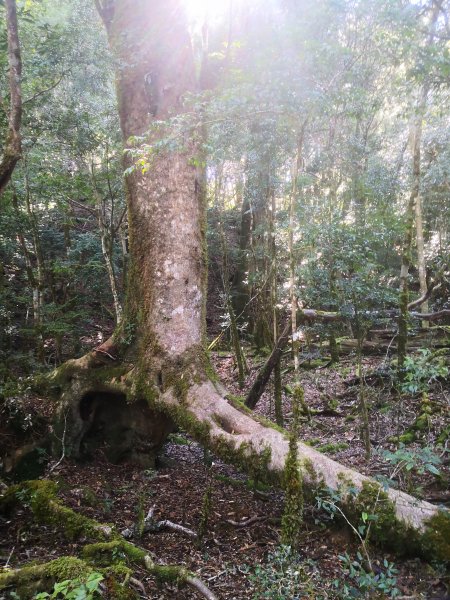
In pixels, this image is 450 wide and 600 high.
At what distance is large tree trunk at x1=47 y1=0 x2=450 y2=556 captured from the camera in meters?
5.09

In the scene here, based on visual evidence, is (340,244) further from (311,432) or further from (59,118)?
(59,118)

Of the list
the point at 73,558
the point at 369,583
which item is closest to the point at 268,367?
the point at 369,583

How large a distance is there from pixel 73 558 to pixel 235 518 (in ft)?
7.54

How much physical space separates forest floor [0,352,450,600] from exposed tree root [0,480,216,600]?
11 cm

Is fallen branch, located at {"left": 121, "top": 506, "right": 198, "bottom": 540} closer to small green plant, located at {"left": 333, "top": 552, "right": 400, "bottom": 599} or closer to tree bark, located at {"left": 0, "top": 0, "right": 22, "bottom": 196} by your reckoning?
small green plant, located at {"left": 333, "top": 552, "right": 400, "bottom": 599}

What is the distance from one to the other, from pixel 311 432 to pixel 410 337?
409 centimetres

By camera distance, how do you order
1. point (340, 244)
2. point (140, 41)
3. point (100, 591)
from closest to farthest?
1. point (100, 591)
2. point (140, 41)
3. point (340, 244)

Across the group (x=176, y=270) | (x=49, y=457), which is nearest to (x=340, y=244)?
(x=176, y=270)

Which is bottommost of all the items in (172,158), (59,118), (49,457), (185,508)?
(185,508)

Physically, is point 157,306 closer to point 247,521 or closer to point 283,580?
point 247,521

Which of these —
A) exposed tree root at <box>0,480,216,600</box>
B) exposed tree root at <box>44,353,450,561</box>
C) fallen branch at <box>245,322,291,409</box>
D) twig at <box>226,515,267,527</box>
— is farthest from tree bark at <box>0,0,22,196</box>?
twig at <box>226,515,267,527</box>

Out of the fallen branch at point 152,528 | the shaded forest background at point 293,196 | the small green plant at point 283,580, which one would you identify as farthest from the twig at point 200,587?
the shaded forest background at point 293,196

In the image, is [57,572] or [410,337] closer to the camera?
[57,572]

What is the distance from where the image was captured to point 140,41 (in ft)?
19.9
